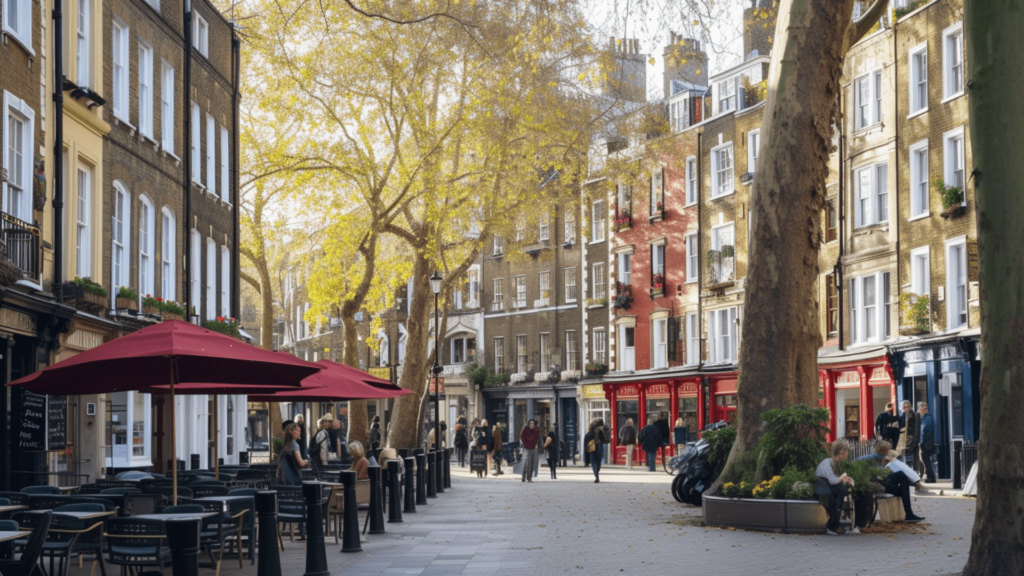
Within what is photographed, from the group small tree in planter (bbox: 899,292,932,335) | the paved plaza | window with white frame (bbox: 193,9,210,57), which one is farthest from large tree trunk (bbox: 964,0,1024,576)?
small tree in planter (bbox: 899,292,932,335)

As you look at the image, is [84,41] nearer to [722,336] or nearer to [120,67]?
[120,67]

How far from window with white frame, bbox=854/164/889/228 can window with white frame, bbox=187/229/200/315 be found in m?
18.7

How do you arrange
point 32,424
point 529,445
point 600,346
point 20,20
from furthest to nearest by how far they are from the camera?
1. point 600,346
2. point 529,445
3. point 20,20
4. point 32,424

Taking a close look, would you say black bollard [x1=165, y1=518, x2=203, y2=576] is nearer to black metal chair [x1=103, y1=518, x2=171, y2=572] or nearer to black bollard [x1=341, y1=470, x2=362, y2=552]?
black metal chair [x1=103, y1=518, x2=171, y2=572]

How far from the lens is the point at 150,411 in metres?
24.7

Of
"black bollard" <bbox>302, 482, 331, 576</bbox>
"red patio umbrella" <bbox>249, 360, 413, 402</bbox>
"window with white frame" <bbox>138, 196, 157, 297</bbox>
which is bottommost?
"black bollard" <bbox>302, 482, 331, 576</bbox>

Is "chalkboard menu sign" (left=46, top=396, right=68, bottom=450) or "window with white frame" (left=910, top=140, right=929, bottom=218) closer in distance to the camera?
"chalkboard menu sign" (left=46, top=396, right=68, bottom=450)

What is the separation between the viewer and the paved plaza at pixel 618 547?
12492mm

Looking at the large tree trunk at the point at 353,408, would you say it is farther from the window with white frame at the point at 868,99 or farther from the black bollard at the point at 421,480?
the window with white frame at the point at 868,99

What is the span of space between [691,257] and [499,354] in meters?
16.0

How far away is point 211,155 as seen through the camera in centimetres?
3047

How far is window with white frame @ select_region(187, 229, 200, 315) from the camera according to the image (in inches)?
1119

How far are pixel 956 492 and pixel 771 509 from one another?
947 cm

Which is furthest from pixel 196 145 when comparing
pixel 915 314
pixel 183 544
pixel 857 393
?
pixel 183 544
